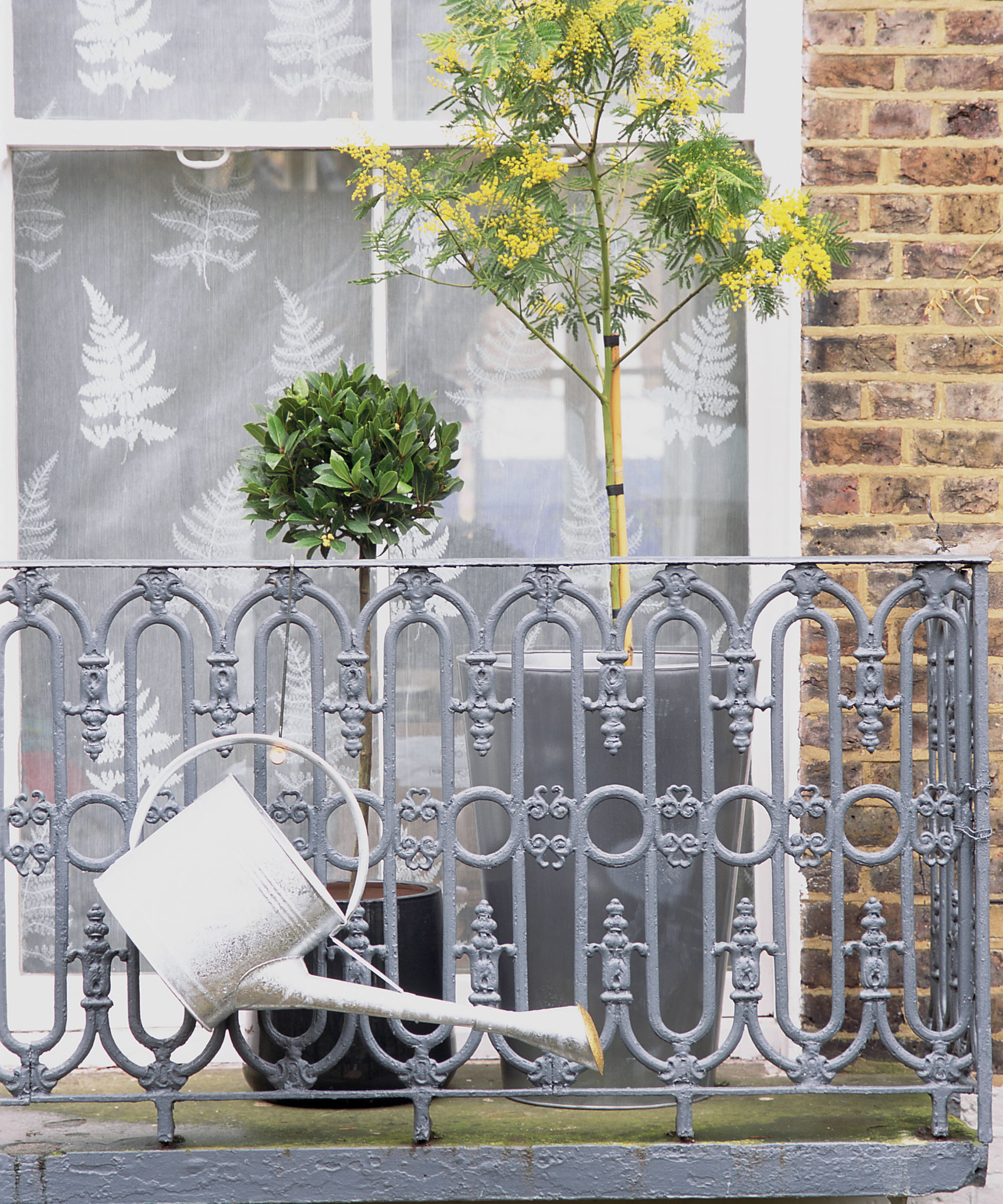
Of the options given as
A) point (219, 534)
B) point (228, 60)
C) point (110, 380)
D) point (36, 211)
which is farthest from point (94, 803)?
point (228, 60)

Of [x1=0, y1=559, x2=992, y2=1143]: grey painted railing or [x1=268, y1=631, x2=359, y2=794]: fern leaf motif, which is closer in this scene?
[x1=0, y1=559, x2=992, y2=1143]: grey painted railing

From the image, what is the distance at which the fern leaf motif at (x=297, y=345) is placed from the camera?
3.21 meters

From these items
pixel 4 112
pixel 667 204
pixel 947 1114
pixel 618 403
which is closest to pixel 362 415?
pixel 618 403

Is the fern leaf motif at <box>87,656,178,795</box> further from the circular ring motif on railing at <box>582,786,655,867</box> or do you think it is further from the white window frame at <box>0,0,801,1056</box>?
the circular ring motif on railing at <box>582,786,655,867</box>

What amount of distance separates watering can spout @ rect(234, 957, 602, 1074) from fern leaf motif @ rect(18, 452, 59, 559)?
1.56 m

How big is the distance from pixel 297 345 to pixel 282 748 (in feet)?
4.72

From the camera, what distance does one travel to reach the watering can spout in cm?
198

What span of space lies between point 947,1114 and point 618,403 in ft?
5.31

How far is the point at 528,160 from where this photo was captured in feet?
8.45

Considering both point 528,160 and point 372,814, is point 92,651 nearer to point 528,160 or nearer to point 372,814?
point 372,814

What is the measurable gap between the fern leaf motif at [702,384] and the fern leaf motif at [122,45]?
153 centimetres

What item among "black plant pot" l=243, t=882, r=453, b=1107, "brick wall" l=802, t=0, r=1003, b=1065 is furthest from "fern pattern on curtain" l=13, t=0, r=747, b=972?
"black plant pot" l=243, t=882, r=453, b=1107

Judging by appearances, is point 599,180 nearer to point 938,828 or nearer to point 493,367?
point 493,367

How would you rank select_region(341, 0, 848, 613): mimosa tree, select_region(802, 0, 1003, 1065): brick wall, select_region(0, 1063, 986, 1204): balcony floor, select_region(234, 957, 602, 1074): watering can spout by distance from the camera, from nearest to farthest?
select_region(234, 957, 602, 1074): watering can spout < select_region(0, 1063, 986, 1204): balcony floor < select_region(341, 0, 848, 613): mimosa tree < select_region(802, 0, 1003, 1065): brick wall
